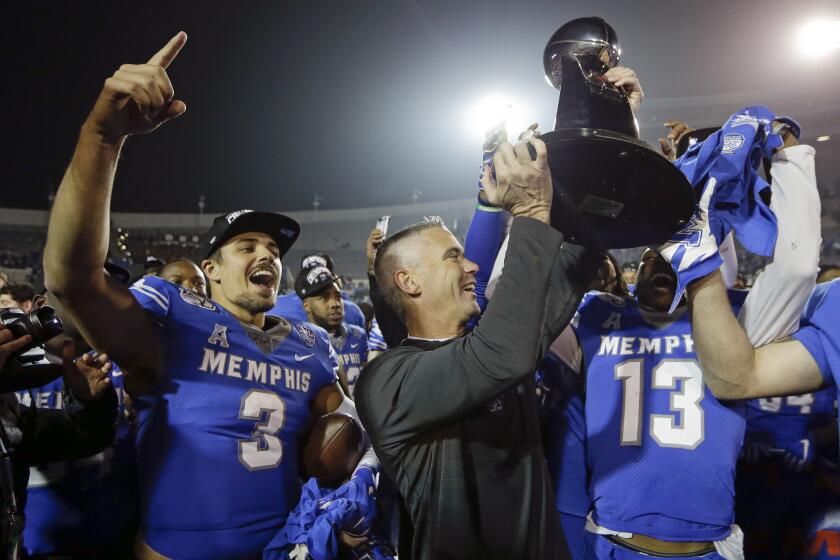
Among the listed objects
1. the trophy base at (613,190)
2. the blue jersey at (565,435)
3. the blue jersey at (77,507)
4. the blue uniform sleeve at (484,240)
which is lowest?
the blue jersey at (77,507)

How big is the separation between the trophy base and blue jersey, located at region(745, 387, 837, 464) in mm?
2016

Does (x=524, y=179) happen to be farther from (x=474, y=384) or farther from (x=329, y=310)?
(x=329, y=310)

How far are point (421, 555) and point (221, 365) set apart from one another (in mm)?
1052

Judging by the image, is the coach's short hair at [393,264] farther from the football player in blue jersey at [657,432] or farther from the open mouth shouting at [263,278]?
the football player in blue jersey at [657,432]

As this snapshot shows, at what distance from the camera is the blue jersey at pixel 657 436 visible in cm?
210

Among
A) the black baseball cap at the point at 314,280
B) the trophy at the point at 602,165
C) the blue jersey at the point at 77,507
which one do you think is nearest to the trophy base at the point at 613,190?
the trophy at the point at 602,165

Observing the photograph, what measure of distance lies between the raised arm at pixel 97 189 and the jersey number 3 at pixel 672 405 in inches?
81.4

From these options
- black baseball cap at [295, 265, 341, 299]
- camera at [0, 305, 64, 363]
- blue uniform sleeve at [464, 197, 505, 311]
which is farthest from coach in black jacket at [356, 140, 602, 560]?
black baseball cap at [295, 265, 341, 299]

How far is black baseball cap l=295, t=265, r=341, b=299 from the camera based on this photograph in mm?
5082

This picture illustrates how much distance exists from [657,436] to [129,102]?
2.27m

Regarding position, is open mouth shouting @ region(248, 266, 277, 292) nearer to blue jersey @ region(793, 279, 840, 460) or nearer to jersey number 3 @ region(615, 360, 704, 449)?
jersey number 3 @ region(615, 360, 704, 449)

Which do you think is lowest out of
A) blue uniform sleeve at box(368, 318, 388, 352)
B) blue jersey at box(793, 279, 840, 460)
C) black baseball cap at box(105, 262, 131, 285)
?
blue uniform sleeve at box(368, 318, 388, 352)

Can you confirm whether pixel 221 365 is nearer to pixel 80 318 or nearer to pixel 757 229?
pixel 80 318

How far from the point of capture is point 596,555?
88.8 inches
